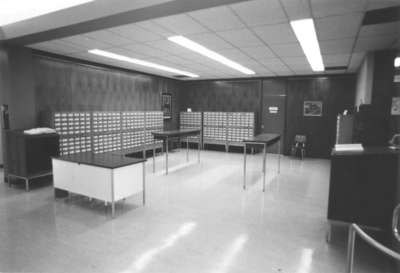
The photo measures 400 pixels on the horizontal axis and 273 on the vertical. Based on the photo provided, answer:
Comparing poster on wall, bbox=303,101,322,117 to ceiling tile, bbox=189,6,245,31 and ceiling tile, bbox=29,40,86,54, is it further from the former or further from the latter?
ceiling tile, bbox=29,40,86,54

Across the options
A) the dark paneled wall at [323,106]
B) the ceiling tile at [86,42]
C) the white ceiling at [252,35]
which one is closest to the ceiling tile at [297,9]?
the white ceiling at [252,35]

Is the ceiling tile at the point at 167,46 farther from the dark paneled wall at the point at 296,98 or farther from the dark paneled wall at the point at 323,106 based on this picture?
the dark paneled wall at the point at 323,106

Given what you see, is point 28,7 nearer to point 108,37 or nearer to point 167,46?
point 108,37

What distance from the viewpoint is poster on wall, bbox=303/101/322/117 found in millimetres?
7594

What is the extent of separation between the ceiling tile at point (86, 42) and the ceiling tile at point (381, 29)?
3.82m

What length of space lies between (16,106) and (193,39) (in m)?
3.30

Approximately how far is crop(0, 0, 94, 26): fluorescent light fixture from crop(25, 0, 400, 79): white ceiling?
1.86 ft

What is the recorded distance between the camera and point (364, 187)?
2537 millimetres

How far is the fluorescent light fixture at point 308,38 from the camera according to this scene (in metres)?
3.16

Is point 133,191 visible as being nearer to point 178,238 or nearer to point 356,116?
point 178,238

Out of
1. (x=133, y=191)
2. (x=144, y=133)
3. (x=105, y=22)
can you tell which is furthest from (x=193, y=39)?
(x=144, y=133)

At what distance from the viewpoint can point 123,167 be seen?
11.2 ft

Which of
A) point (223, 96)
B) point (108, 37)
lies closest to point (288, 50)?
point (108, 37)

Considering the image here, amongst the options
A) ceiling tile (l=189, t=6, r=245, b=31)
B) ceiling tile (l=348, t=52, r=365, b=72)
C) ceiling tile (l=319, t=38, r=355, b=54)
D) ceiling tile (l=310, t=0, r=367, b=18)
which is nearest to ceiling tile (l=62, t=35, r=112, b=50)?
ceiling tile (l=189, t=6, r=245, b=31)
